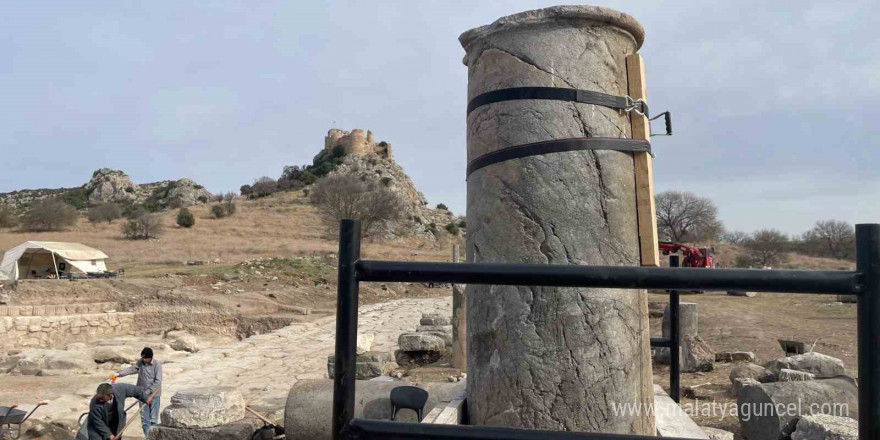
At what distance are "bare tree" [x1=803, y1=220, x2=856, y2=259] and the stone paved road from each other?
1578 inches

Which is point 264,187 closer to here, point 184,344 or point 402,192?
point 402,192

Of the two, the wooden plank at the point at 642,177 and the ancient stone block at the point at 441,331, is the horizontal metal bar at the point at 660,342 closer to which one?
the wooden plank at the point at 642,177

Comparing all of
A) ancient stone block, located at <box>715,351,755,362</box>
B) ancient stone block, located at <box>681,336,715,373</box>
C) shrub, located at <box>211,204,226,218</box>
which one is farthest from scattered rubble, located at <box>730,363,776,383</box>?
shrub, located at <box>211,204,226,218</box>

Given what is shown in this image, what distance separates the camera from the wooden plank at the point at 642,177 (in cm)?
237

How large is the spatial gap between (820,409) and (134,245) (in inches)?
1520

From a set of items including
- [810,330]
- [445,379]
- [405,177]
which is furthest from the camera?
[405,177]

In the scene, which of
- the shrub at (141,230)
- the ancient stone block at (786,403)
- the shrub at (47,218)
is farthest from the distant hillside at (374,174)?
the ancient stone block at (786,403)

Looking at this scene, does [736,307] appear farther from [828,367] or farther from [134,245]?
[134,245]

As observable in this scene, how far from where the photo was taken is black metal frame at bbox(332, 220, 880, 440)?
1.09 meters

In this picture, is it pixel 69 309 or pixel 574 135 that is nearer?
pixel 574 135

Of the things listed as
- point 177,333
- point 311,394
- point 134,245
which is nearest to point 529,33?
point 311,394

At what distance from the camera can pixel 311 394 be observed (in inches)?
196

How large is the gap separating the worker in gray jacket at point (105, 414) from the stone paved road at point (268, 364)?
1.33 metres

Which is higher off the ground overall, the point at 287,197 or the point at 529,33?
the point at 287,197
